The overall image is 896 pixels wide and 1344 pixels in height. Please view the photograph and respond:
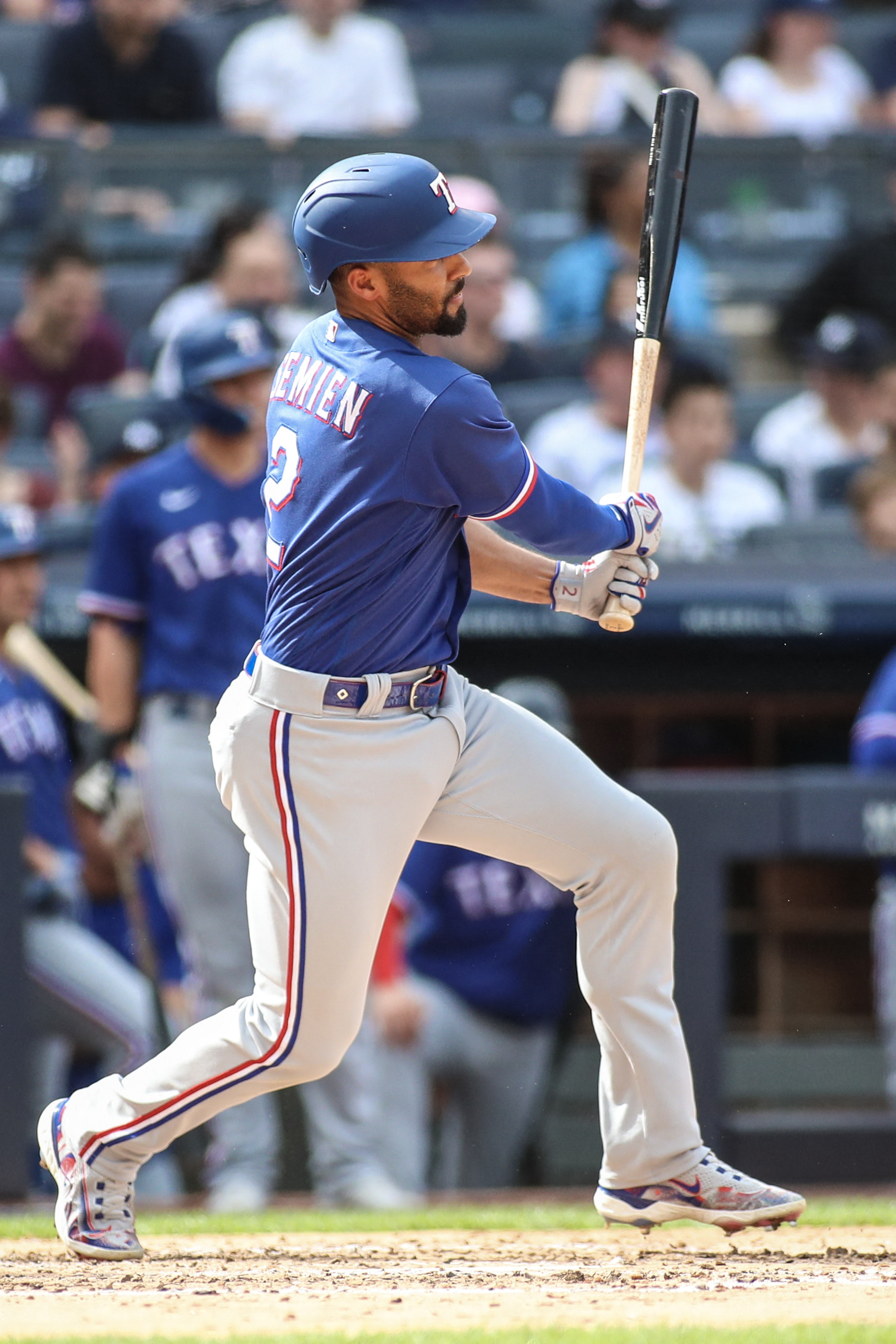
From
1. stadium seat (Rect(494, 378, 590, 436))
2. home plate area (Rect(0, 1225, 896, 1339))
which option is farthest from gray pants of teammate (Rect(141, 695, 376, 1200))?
stadium seat (Rect(494, 378, 590, 436))

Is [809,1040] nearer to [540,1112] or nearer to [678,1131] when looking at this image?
[540,1112]

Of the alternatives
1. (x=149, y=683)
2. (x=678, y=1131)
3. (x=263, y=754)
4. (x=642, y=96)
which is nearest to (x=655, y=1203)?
(x=678, y=1131)

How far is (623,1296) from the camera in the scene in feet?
9.99

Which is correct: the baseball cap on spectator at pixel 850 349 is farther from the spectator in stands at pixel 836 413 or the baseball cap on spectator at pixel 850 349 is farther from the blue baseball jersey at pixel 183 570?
the blue baseball jersey at pixel 183 570

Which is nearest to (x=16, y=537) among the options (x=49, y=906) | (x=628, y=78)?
(x=49, y=906)

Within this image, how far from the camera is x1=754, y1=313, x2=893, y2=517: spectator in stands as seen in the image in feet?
21.6

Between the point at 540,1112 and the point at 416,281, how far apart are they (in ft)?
9.09

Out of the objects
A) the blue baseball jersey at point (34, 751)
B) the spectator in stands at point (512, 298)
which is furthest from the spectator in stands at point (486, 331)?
the blue baseball jersey at point (34, 751)

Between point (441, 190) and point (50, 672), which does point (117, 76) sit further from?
point (441, 190)

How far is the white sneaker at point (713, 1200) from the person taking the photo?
11.0ft

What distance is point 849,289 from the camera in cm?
727

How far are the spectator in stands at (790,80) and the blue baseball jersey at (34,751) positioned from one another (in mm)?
4373

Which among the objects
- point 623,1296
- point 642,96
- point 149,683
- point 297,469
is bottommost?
point 623,1296

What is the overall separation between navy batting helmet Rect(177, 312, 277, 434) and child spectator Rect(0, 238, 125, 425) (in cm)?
207
